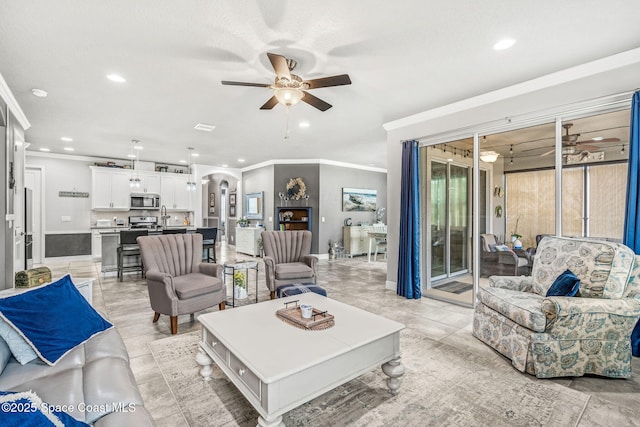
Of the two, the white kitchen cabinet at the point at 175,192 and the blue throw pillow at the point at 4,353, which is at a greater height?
the white kitchen cabinet at the point at 175,192

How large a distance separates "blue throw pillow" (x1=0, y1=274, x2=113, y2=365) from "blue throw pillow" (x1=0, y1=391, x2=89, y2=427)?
1.07 meters

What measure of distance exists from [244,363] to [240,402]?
57 cm

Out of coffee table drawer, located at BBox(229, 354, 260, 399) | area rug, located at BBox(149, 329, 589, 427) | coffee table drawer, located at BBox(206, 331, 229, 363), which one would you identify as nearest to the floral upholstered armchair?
area rug, located at BBox(149, 329, 589, 427)

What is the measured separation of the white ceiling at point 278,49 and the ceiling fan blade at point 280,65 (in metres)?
0.25

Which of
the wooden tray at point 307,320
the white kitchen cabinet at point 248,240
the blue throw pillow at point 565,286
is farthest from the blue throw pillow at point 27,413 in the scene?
the white kitchen cabinet at point 248,240

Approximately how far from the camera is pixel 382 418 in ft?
6.26

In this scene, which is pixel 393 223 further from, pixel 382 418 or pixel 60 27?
pixel 60 27

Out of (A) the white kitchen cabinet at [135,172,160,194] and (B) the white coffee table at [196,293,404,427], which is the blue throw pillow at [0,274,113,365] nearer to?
(B) the white coffee table at [196,293,404,427]

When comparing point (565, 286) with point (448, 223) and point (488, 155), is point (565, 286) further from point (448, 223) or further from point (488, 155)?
point (448, 223)

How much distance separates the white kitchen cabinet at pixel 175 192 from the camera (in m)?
8.63

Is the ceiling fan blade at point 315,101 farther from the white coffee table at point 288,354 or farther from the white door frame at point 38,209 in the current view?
the white door frame at point 38,209

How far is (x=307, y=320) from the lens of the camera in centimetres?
227

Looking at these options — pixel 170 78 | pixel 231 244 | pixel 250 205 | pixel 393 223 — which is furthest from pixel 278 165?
pixel 170 78

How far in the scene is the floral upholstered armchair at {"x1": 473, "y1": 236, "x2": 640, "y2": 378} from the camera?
93.8 inches
